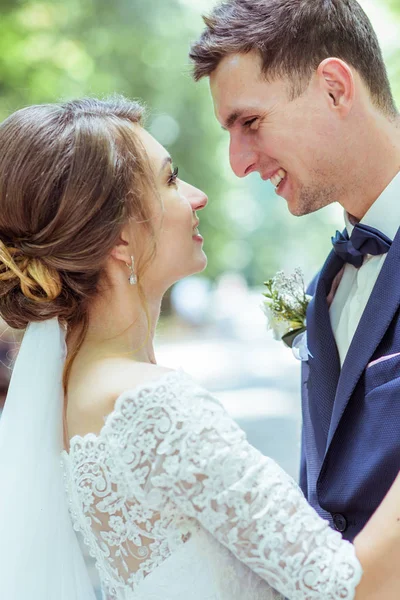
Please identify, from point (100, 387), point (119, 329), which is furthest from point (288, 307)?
point (100, 387)

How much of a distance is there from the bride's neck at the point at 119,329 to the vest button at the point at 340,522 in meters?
0.61

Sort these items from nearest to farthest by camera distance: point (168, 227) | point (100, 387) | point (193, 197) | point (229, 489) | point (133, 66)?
point (229, 489), point (100, 387), point (168, 227), point (193, 197), point (133, 66)

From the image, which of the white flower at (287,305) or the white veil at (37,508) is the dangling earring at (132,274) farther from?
the white flower at (287,305)

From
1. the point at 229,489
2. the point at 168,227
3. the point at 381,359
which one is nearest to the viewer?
the point at 229,489

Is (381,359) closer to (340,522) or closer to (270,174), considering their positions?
(340,522)

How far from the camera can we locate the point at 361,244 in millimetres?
2061

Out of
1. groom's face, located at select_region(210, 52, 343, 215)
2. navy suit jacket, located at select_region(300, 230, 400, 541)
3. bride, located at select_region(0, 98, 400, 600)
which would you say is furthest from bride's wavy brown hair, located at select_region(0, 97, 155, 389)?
navy suit jacket, located at select_region(300, 230, 400, 541)

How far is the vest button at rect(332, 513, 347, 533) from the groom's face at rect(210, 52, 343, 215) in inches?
36.4

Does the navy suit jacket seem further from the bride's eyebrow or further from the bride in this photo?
the bride's eyebrow

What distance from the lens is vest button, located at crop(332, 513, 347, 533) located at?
1.84 meters

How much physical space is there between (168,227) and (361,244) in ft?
1.76

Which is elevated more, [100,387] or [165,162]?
[165,162]

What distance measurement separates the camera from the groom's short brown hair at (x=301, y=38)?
7.20 feet

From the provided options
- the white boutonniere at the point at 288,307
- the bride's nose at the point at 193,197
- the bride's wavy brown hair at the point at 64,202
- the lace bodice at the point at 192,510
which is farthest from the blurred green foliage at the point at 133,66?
the lace bodice at the point at 192,510
